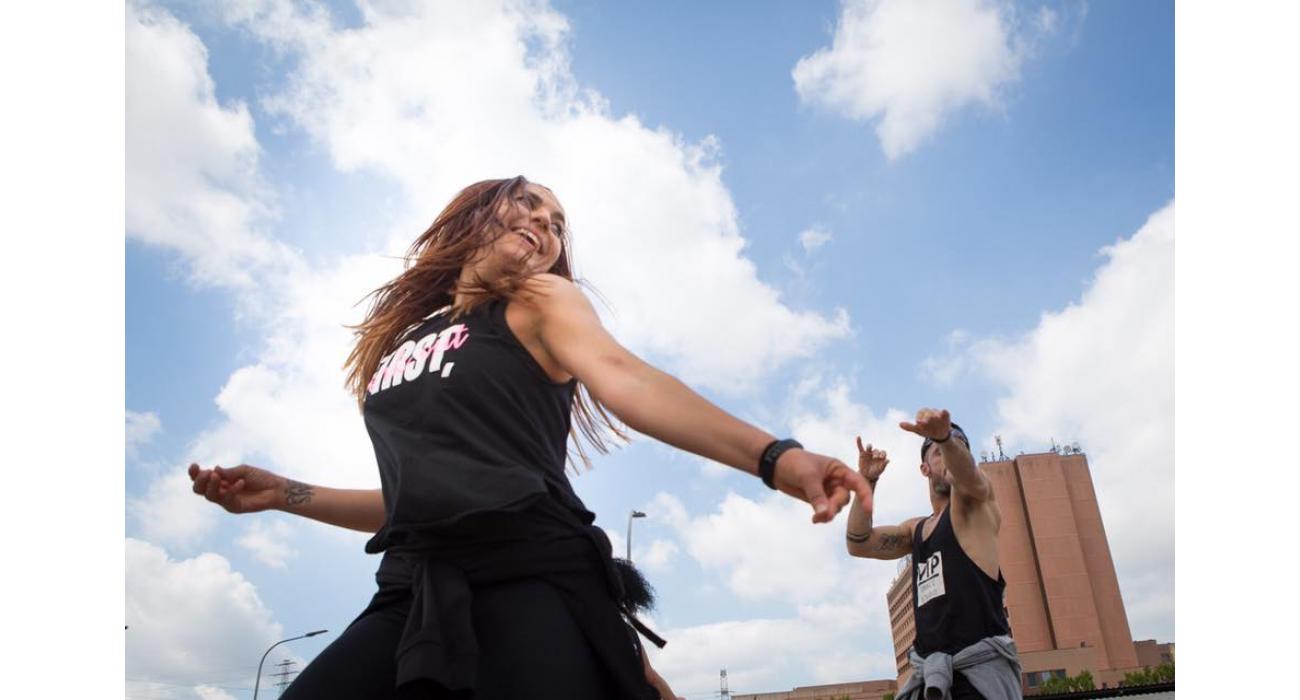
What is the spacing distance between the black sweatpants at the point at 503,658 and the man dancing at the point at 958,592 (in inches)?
71.7

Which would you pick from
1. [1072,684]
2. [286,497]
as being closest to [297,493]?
[286,497]

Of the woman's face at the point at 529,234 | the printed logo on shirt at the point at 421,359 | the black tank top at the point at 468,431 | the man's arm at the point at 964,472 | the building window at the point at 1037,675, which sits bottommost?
the building window at the point at 1037,675

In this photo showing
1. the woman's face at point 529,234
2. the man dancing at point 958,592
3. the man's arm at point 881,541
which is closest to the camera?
the woman's face at point 529,234

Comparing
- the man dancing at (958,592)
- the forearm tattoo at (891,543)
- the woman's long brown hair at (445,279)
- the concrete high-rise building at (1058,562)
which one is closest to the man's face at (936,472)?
the man dancing at (958,592)

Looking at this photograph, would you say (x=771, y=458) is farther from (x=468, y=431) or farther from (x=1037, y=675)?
(x=1037, y=675)

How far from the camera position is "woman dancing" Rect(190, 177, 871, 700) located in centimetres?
96

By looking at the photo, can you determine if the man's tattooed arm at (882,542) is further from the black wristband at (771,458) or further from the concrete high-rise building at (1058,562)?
the concrete high-rise building at (1058,562)

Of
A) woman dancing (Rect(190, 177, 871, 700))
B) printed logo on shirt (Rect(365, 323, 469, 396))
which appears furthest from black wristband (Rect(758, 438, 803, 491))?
printed logo on shirt (Rect(365, 323, 469, 396))

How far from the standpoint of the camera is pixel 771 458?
0.87 m

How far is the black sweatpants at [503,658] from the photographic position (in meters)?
0.99

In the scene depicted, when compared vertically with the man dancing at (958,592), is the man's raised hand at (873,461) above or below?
above

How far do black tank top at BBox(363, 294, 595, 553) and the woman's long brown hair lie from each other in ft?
0.85

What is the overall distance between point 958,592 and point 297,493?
2.39 metres
